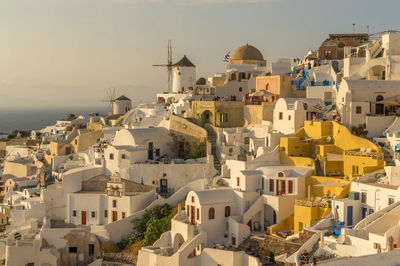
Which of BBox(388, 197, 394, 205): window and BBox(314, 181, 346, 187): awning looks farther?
BBox(314, 181, 346, 187): awning

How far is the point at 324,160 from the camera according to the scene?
2988 cm

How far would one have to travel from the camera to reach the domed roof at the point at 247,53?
5025cm

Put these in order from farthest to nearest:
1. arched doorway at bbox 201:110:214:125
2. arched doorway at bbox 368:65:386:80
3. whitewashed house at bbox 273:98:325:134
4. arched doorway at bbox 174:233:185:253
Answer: arched doorway at bbox 201:110:214:125
arched doorway at bbox 368:65:386:80
whitewashed house at bbox 273:98:325:134
arched doorway at bbox 174:233:185:253

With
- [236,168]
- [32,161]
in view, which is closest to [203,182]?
[236,168]

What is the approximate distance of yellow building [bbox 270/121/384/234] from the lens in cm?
2686

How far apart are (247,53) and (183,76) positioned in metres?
8.13

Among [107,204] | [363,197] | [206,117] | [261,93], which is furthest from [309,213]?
[206,117]

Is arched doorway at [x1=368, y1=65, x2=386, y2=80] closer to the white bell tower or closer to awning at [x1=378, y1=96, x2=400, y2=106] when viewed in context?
awning at [x1=378, y1=96, x2=400, y2=106]

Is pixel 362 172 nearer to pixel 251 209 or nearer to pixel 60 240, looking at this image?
pixel 251 209

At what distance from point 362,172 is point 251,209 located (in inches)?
231

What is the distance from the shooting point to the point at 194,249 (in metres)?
27.6

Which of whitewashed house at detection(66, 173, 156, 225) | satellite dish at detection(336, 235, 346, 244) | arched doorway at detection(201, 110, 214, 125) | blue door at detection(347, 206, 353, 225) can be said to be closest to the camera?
satellite dish at detection(336, 235, 346, 244)

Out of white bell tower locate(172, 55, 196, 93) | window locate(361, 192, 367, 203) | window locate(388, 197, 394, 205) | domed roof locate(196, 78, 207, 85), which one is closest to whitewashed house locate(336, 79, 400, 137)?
window locate(361, 192, 367, 203)

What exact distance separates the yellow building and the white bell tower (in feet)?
80.1
